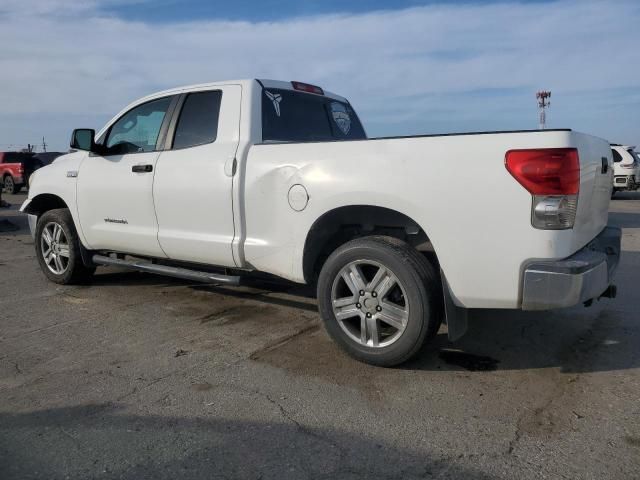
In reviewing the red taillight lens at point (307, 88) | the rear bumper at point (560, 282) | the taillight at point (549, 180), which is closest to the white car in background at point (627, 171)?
the red taillight lens at point (307, 88)

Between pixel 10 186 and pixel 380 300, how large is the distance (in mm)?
25347

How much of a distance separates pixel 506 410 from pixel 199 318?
2767 millimetres

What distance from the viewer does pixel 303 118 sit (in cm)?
511

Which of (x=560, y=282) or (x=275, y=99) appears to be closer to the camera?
(x=560, y=282)

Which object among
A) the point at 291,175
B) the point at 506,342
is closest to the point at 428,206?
the point at 291,175

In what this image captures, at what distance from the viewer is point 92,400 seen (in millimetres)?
3299

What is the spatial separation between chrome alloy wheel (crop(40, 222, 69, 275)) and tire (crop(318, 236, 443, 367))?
351 centimetres

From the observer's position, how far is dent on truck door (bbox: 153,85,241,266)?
4.49 m

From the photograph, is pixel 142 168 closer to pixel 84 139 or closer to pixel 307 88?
pixel 84 139

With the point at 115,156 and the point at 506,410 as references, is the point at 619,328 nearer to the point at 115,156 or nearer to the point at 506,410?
the point at 506,410

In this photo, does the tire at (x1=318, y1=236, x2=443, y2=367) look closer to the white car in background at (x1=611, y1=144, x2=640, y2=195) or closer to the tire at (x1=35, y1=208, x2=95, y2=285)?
the tire at (x1=35, y1=208, x2=95, y2=285)

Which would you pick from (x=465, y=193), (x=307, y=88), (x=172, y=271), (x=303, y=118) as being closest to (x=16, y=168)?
(x=172, y=271)

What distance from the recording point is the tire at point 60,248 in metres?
5.98

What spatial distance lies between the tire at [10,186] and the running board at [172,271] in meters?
21.7
